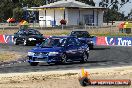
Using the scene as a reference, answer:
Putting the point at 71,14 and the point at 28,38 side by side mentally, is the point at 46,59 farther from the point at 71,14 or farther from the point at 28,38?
the point at 71,14

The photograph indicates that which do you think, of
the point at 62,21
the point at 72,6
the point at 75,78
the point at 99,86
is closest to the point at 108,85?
the point at 99,86

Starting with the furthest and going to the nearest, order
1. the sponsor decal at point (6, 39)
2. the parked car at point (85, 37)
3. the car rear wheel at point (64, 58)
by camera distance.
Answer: the sponsor decal at point (6, 39), the parked car at point (85, 37), the car rear wheel at point (64, 58)

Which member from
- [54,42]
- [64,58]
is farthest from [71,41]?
[64,58]

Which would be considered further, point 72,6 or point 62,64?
point 72,6

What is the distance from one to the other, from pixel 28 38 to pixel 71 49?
786 inches

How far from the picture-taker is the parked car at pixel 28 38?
46259mm

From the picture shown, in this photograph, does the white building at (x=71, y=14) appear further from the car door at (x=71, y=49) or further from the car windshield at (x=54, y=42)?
the car windshield at (x=54, y=42)

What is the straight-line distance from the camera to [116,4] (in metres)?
144

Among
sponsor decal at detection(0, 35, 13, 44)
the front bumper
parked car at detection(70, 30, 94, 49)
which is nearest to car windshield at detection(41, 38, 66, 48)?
the front bumper

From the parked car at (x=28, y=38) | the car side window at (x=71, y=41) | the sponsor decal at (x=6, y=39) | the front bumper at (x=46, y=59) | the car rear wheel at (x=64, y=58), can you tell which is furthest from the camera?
the sponsor decal at (x=6, y=39)

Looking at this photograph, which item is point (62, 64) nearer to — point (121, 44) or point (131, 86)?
point (131, 86)

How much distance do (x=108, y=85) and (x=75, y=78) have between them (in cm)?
307

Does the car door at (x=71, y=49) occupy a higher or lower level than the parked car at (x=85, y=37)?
higher

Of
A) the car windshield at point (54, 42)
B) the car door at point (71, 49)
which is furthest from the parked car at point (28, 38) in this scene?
the car windshield at point (54, 42)
